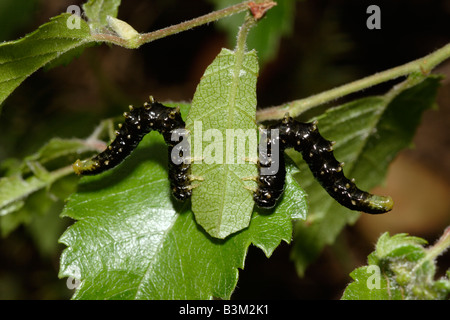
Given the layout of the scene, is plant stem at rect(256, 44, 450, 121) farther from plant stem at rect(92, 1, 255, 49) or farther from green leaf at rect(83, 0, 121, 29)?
green leaf at rect(83, 0, 121, 29)

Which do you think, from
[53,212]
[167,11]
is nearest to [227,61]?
[53,212]

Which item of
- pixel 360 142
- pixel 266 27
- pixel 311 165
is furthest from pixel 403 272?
pixel 266 27

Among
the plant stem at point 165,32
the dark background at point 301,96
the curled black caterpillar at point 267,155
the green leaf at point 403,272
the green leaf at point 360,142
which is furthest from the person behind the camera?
the dark background at point 301,96

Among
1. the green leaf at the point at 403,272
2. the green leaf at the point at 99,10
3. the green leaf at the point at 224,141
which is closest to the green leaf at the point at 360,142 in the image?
the green leaf at the point at 224,141

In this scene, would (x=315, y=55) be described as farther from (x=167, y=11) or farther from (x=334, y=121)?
(x=334, y=121)

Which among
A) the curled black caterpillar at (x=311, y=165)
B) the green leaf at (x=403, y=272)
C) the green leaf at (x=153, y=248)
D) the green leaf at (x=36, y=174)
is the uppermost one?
the green leaf at (x=36, y=174)

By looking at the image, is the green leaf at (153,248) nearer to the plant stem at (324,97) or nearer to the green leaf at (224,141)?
the green leaf at (224,141)
